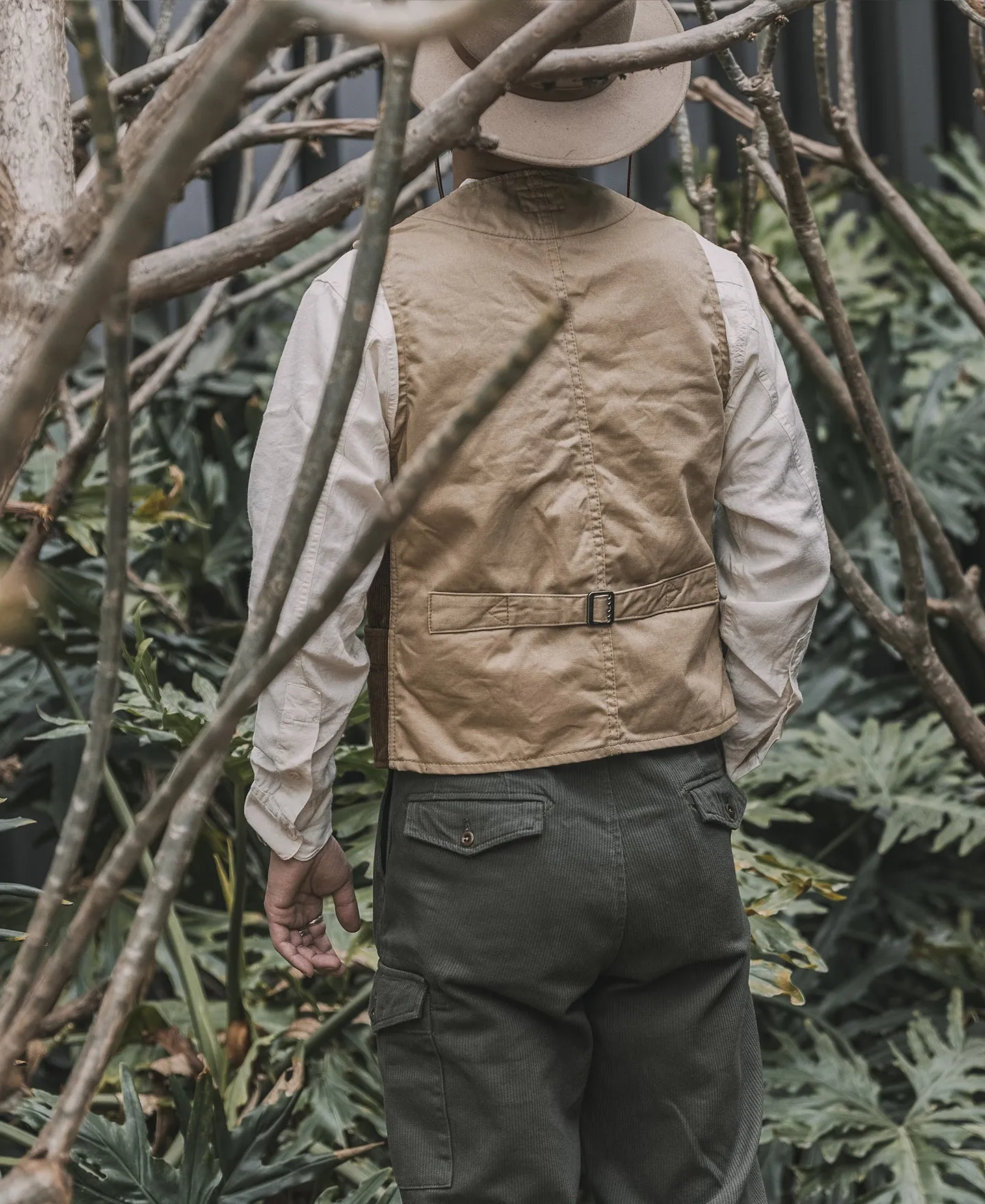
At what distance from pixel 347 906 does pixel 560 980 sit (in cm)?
23

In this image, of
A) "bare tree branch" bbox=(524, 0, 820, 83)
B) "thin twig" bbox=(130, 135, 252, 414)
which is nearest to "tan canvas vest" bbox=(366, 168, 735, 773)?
"bare tree branch" bbox=(524, 0, 820, 83)

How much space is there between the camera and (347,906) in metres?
1.37

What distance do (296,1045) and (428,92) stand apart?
1.30 m

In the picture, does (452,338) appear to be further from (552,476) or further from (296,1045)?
(296,1045)

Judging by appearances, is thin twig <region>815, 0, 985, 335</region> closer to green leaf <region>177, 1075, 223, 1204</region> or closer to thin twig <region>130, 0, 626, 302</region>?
thin twig <region>130, 0, 626, 302</region>

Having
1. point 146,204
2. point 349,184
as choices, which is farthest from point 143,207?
point 349,184

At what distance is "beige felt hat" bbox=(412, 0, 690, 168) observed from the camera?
4.00 ft

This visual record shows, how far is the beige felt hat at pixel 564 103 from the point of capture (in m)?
1.22

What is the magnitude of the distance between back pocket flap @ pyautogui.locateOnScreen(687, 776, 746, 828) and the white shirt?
82 millimetres

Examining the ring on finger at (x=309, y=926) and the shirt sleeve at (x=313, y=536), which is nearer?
the shirt sleeve at (x=313, y=536)

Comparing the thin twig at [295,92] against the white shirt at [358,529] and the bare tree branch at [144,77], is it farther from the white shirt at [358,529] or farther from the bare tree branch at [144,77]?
the white shirt at [358,529]

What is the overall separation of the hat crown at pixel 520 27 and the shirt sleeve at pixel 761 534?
22 centimetres

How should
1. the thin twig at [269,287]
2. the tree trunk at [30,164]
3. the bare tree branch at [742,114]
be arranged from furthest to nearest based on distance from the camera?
the thin twig at [269,287] → the bare tree branch at [742,114] → the tree trunk at [30,164]

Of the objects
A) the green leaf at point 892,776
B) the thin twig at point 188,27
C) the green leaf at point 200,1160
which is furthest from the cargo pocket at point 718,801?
the thin twig at point 188,27
